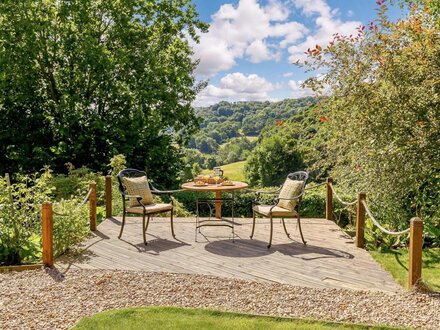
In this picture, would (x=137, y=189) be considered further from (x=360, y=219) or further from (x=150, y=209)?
(x=360, y=219)

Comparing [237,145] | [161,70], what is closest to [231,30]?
[161,70]

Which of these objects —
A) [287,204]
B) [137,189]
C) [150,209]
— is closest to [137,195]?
[137,189]

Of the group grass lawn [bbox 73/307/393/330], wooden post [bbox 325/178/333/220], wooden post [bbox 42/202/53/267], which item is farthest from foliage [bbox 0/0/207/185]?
grass lawn [bbox 73/307/393/330]

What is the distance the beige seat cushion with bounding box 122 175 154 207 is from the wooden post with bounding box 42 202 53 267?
1.41 meters

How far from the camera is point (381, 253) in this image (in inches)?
201

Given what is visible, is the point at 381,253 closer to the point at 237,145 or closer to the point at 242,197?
the point at 242,197

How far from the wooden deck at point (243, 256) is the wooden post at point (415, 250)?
24 centimetres

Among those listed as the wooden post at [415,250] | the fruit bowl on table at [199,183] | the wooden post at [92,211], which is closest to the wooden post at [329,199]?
the fruit bowl on table at [199,183]

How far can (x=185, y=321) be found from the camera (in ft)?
9.87

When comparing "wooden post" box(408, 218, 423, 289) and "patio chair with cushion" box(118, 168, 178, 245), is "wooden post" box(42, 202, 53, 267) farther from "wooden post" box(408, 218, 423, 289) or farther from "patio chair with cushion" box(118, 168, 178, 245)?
"wooden post" box(408, 218, 423, 289)

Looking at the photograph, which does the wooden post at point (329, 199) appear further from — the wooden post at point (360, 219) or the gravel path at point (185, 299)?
the gravel path at point (185, 299)

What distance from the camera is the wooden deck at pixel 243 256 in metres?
4.06

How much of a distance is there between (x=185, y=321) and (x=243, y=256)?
1848 millimetres

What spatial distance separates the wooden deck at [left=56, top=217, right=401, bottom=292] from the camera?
406 centimetres
